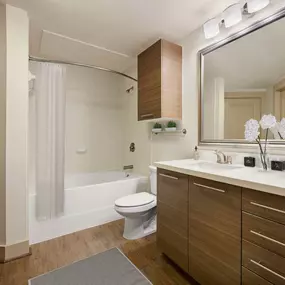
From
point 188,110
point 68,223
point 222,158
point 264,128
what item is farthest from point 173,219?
point 68,223

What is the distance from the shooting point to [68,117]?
10.1 feet

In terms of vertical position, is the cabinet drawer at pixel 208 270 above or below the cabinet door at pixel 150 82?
below

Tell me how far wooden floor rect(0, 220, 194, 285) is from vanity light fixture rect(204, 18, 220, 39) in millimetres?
2098

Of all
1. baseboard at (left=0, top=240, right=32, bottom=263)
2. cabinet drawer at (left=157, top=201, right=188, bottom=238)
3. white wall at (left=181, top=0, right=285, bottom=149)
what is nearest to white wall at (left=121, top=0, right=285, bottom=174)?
white wall at (left=181, top=0, right=285, bottom=149)

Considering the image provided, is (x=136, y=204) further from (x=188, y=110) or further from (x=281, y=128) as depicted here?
(x=281, y=128)

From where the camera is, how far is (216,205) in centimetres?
121

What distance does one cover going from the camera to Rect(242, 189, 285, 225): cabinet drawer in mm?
907

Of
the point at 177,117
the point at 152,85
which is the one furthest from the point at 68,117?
the point at 177,117

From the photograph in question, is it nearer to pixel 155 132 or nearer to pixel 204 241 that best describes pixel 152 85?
pixel 155 132

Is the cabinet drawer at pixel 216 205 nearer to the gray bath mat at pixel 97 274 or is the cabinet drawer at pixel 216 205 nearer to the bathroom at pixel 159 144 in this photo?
the bathroom at pixel 159 144

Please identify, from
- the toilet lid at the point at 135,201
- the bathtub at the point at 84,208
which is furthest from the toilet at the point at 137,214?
the bathtub at the point at 84,208

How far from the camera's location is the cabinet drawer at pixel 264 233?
0.91m

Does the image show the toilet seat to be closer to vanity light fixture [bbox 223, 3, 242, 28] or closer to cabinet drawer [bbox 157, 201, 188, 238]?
cabinet drawer [bbox 157, 201, 188, 238]

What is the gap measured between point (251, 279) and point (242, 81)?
1495 millimetres
